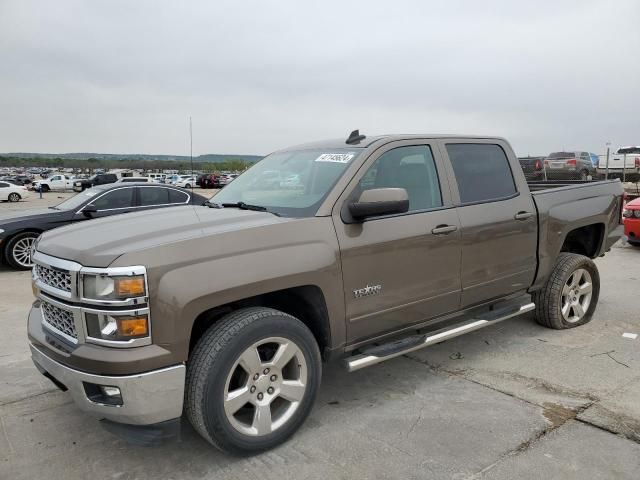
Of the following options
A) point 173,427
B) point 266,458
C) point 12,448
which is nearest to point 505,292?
point 266,458

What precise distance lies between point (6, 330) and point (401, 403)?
4.19m

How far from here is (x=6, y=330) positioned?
532 cm

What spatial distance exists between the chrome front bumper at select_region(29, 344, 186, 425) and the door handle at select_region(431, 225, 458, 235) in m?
1.97

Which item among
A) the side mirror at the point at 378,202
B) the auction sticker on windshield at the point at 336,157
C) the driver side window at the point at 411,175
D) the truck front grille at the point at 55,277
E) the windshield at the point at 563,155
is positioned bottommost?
the truck front grille at the point at 55,277

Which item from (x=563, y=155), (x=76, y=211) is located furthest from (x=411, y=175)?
(x=563, y=155)

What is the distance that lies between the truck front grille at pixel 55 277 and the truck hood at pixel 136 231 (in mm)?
90

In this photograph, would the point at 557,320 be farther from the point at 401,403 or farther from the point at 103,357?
the point at 103,357

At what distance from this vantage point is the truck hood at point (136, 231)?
8.63 ft

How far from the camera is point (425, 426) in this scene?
3.25 meters

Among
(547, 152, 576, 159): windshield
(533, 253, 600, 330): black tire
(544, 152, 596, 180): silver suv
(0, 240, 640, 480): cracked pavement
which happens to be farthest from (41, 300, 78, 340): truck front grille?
(547, 152, 576, 159): windshield

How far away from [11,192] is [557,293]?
33677 millimetres

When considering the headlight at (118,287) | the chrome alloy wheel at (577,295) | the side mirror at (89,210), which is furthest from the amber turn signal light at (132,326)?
the side mirror at (89,210)

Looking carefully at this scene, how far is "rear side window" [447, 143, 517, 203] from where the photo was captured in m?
4.07

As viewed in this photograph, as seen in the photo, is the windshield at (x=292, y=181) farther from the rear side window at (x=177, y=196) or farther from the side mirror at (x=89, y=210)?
the rear side window at (x=177, y=196)
